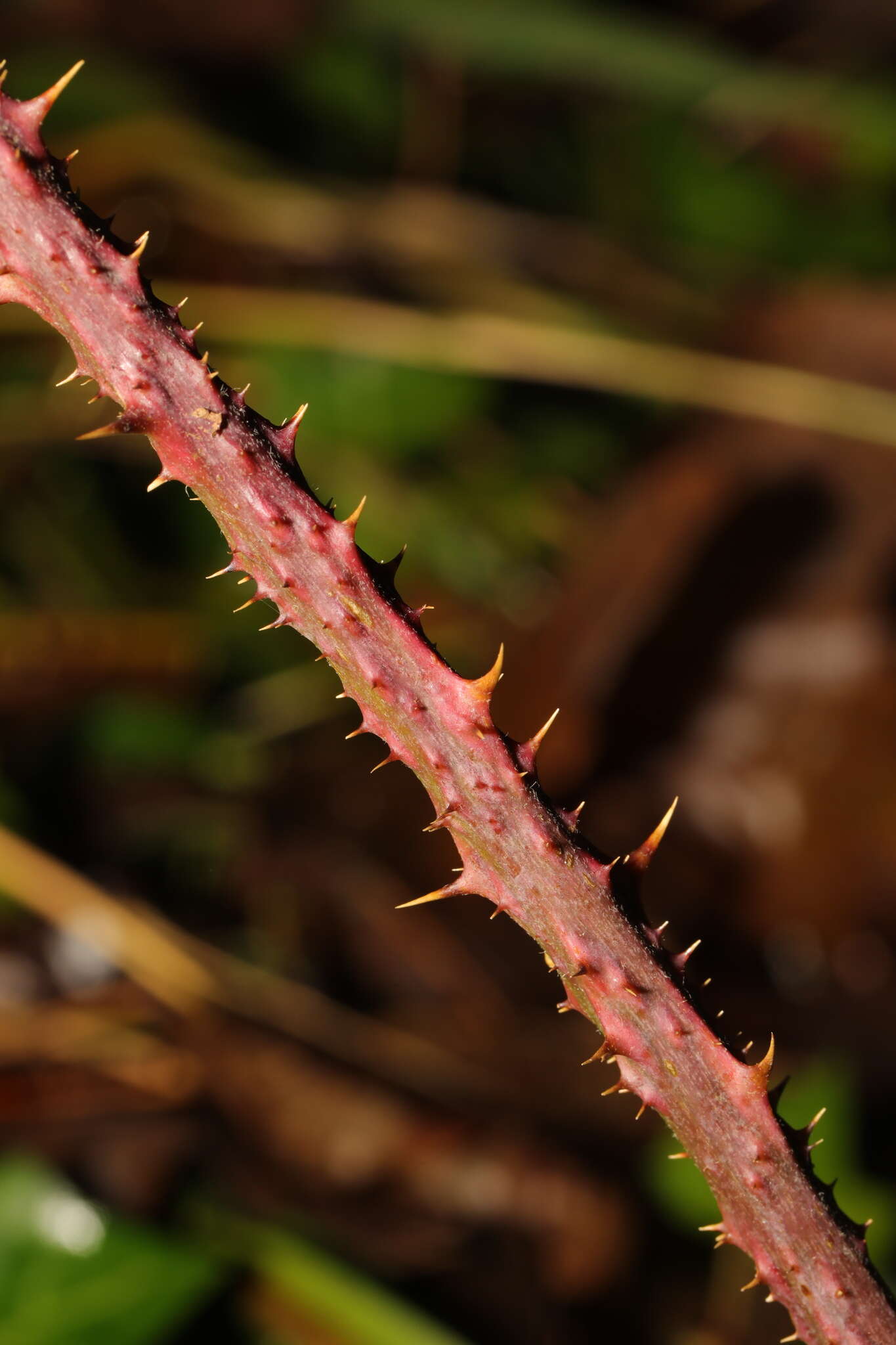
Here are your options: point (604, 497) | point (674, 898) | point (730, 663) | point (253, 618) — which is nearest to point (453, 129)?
point (604, 497)

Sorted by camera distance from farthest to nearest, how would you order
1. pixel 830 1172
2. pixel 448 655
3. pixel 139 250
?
1. pixel 448 655
2. pixel 830 1172
3. pixel 139 250

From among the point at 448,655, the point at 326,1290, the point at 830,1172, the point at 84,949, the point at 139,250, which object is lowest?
the point at 830,1172

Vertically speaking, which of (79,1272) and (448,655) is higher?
(448,655)

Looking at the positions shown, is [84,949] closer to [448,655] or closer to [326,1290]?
[326,1290]

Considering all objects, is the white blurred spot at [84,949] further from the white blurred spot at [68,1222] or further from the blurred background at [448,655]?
the white blurred spot at [68,1222]

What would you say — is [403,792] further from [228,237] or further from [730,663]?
[228,237]

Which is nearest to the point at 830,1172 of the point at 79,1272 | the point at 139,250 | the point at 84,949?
the point at 79,1272

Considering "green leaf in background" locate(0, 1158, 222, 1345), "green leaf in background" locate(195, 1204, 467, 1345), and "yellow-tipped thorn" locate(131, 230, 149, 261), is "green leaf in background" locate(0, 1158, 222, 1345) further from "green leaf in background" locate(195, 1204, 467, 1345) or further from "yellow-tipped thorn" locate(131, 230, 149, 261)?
"yellow-tipped thorn" locate(131, 230, 149, 261)

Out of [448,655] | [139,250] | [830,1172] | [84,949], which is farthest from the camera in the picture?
[448,655]
